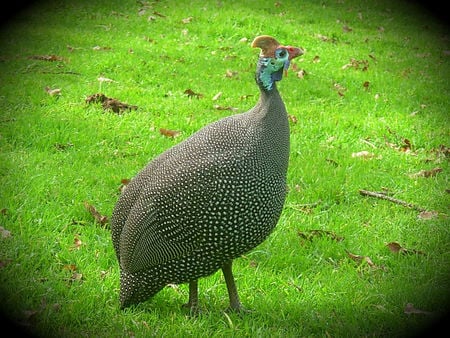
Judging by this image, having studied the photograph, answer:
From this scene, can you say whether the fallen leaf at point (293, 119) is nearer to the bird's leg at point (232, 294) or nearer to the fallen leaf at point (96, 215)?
the fallen leaf at point (96, 215)

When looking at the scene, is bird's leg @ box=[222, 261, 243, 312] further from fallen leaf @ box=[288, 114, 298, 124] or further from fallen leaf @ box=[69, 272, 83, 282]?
fallen leaf @ box=[288, 114, 298, 124]

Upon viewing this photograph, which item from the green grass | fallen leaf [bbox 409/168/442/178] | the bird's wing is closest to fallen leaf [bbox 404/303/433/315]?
the green grass

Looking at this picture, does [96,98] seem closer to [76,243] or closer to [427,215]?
[76,243]

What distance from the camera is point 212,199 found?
2982 mm

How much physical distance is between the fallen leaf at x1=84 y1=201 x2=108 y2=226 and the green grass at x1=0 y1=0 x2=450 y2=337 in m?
0.04

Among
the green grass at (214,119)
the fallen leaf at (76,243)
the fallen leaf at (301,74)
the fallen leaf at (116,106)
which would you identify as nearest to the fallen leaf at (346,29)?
the green grass at (214,119)

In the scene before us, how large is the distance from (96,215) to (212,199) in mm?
1447

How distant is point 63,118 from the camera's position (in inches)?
224

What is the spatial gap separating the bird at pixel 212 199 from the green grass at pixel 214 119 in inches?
12.3

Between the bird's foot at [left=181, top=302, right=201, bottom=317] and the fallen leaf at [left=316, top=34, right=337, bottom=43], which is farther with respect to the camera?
the fallen leaf at [left=316, top=34, right=337, bottom=43]

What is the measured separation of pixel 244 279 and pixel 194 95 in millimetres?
3387

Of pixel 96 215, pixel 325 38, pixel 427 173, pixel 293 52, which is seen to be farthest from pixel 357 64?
pixel 293 52

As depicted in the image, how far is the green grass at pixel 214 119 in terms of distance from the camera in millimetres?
3320

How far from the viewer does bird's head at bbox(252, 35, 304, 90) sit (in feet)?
10.2
